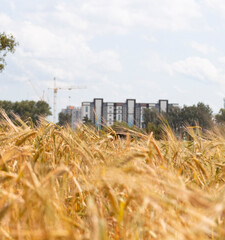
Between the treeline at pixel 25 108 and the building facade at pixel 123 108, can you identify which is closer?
the treeline at pixel 25 108

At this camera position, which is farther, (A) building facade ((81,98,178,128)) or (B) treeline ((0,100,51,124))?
(A) building facade ((81,98,178,128))

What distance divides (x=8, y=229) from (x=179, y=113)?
5848 cm

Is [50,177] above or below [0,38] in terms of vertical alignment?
below

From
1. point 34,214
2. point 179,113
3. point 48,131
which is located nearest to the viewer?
point 34,214

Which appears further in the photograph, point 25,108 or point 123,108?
point 123,108

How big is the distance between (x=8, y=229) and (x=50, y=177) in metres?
0.36

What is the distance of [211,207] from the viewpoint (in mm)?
717

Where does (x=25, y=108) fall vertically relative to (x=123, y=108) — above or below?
below

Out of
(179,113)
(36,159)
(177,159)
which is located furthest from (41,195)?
(179,113)

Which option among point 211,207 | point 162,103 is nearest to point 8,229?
point 211,207

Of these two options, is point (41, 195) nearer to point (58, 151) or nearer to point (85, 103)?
point (58, 151)

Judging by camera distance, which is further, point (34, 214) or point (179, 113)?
point (179, 113)

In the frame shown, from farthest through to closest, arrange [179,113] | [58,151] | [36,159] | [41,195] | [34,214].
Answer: [179,113] < [58,151] < [36,159] < [34,214] < [41,195]

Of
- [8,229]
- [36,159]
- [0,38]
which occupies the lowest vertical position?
[8,229]
